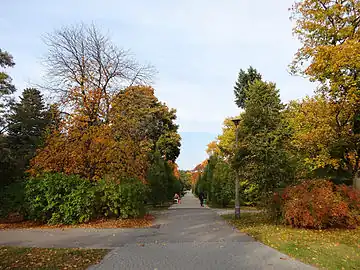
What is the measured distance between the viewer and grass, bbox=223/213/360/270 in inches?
266

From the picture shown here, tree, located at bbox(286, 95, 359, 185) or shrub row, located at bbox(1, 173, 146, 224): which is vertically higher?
tree, located at bbox(286, 95, 359, 185)

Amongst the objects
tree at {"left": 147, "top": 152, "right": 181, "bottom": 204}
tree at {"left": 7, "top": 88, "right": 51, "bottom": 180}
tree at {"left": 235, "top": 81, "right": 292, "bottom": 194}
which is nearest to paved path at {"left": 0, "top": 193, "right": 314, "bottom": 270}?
tree at {"left": 235, "top": 81, "right": 292, "bottom": 194}

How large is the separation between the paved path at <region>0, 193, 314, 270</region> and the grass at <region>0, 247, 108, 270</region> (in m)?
0.39

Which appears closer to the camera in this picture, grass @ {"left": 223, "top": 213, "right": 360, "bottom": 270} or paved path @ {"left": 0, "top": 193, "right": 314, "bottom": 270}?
paved path @ {"left": 0, "top": 193, "right": 314, "bottom": 270}

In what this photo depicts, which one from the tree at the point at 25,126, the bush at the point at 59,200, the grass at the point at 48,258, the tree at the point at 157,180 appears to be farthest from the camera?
the tree at the point at 25,126

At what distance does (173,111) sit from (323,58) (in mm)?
25691

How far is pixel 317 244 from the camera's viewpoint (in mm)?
8617

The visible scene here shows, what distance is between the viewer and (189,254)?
7590 millimetres

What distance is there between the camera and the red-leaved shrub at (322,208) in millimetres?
11445

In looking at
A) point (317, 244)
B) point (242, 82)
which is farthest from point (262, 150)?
point (242, 82)

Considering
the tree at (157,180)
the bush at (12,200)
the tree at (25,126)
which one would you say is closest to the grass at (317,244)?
the bush at (12,200)

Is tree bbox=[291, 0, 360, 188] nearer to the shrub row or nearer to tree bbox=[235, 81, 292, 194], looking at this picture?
tree bbox=[235, 81, 292, 194]

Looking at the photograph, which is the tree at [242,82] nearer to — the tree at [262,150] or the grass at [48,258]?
the tree at [262,150]

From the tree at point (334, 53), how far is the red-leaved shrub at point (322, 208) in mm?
3747
